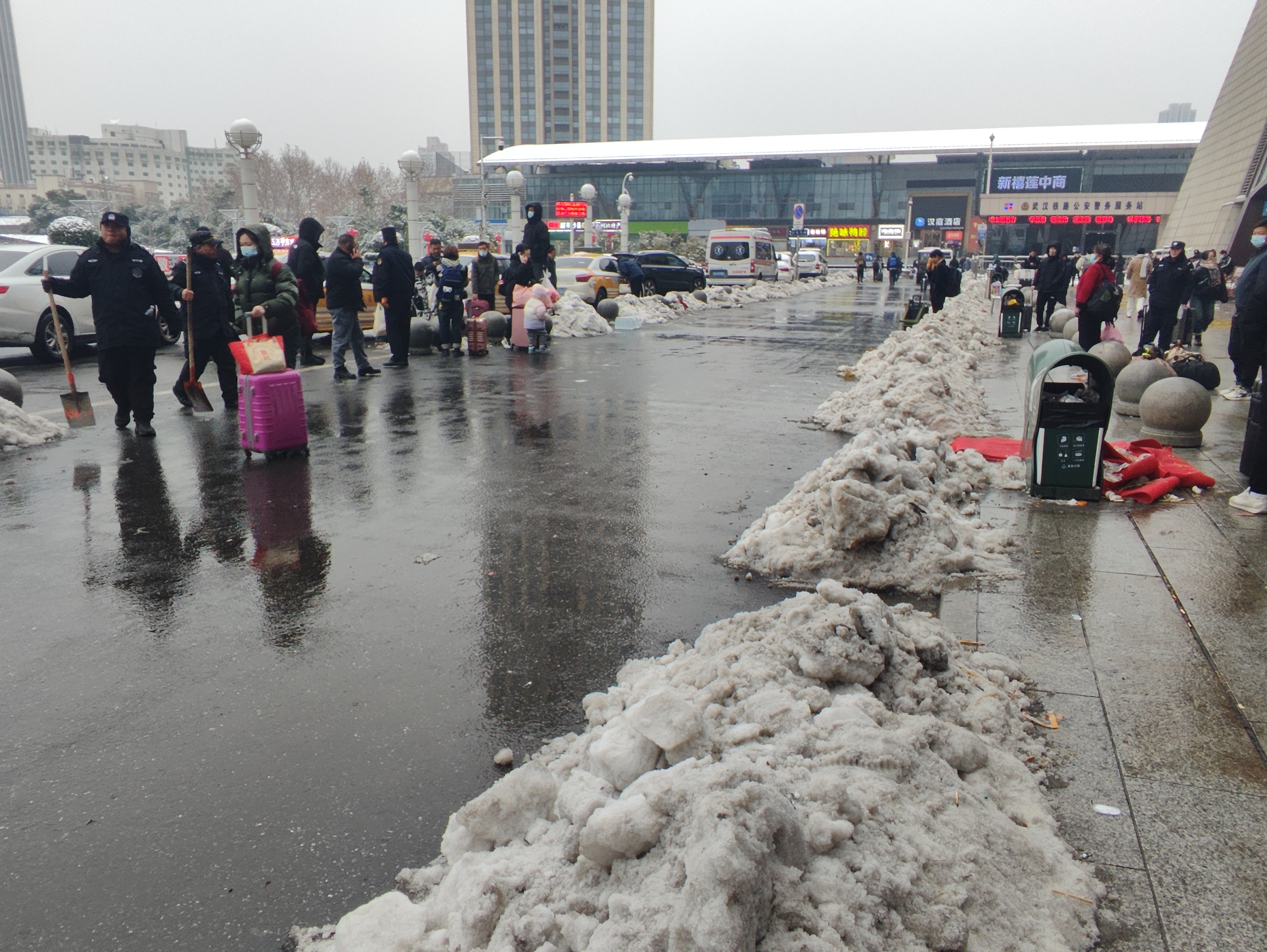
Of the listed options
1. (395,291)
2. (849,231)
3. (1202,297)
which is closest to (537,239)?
(395,291)

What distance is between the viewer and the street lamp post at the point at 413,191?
26281mm

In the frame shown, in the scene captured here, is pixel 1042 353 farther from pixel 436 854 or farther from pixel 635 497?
pixel 436 854

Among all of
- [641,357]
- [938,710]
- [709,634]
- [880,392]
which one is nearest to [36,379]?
[641,357]

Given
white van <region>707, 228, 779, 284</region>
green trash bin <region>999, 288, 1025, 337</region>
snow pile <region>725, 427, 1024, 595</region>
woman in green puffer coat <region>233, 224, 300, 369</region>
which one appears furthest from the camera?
white van <region>707, 228, 779, 284</region>

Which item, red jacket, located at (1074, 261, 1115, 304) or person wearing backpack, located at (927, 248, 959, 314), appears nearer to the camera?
red jacket, located at (1074, 261, 1115, 304)

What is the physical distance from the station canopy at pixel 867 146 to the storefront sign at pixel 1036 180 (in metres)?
2.55

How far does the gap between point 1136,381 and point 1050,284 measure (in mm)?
10958

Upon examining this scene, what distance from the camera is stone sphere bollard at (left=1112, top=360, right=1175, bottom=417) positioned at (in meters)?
9.98

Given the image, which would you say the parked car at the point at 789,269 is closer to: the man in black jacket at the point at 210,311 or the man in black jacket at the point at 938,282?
the man in black jacket at the point at 938,282

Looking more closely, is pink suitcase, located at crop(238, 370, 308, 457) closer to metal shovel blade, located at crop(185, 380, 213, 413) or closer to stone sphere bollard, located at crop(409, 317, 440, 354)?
metal shovel blade, located at crop(185, 380, 213, 413)

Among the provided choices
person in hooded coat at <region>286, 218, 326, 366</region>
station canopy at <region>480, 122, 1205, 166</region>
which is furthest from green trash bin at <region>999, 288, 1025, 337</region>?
station canopy at <region>480, 122, 1205, 166</region>

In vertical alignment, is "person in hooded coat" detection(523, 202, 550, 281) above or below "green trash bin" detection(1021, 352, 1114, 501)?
above

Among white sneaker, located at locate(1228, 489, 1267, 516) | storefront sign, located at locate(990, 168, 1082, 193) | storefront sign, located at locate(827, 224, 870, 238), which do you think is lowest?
white sneaker, located at locate(1228, 489, 1267, 516)

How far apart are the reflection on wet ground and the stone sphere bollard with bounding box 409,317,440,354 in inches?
254
